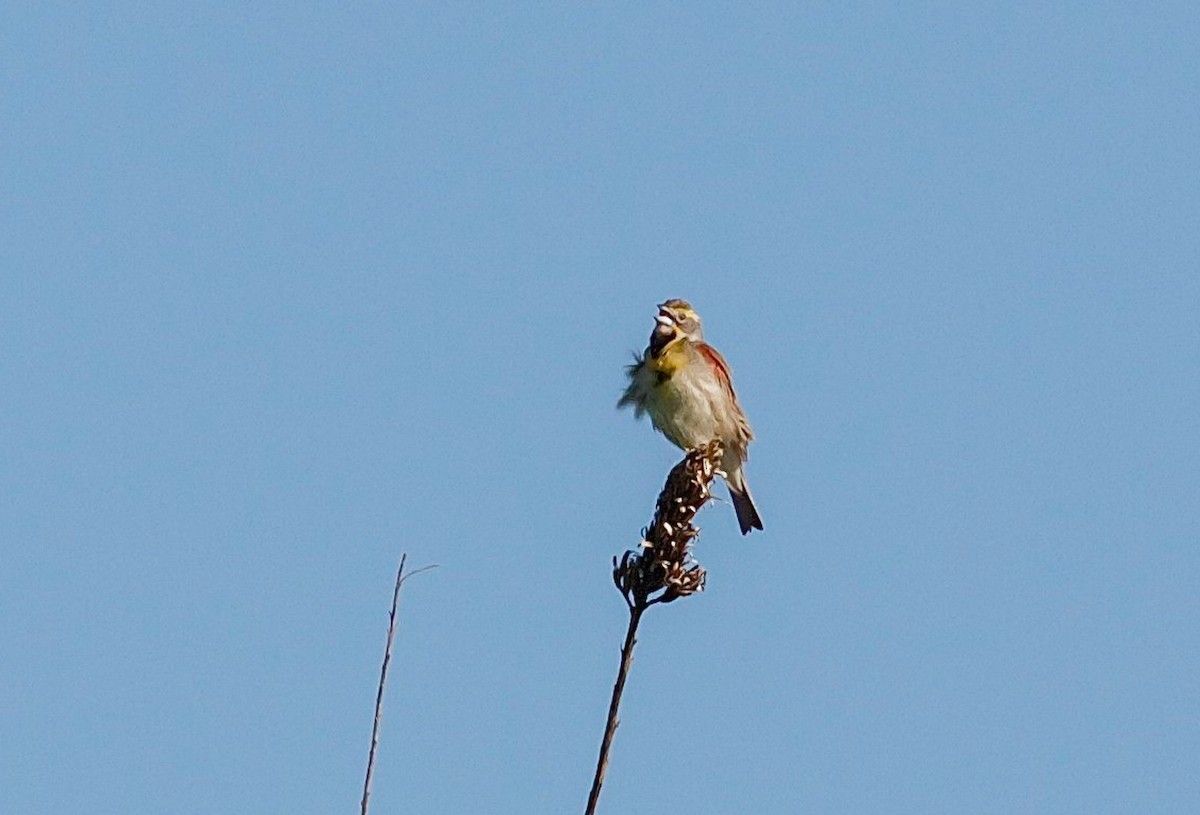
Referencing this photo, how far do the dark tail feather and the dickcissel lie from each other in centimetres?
61

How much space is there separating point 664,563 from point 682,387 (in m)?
4.93

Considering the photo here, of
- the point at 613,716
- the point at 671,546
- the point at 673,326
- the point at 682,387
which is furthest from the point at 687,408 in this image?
the point at 613,716

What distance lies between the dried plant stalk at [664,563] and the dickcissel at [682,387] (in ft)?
13.2

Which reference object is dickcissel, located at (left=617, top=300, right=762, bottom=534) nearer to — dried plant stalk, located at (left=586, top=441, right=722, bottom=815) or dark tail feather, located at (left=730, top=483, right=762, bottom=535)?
dark tail feather, located at (left=730, top=483, right=762, bottom=535)

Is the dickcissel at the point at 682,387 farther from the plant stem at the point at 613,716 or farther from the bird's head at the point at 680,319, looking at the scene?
the plant stem at the point at 613,716

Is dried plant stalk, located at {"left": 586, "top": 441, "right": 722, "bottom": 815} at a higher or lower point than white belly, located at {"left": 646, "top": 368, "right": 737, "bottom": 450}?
lower

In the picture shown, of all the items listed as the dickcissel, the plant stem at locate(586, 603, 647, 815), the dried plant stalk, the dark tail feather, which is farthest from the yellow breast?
the plant stem at locate(586, 603, 647, 815)

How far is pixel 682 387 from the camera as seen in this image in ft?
29.6

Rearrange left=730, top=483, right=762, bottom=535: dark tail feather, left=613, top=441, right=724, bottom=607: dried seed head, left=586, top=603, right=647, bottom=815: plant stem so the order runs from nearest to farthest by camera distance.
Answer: left=586, top=603, right=647, bottom=815: plant stem, left=613, top=441, right=724, bottom=607: dried seed head, left=730, top=483, right=762, bottom=535: dark tail feather

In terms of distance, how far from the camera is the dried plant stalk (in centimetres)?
331

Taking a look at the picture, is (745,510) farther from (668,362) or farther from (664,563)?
(664,563)

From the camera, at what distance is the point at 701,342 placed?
9477 millimetres

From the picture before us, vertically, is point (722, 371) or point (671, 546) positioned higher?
point (722, 371)

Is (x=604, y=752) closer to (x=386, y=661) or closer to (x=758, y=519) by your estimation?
(x=386, y=661)
